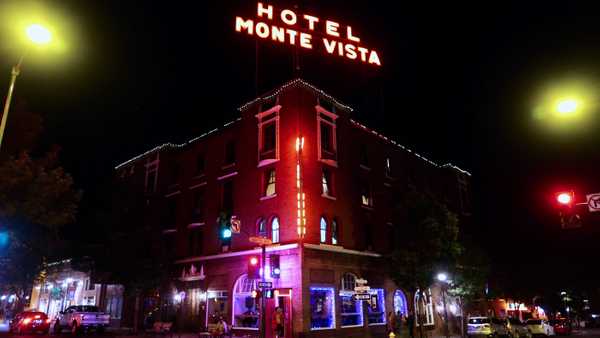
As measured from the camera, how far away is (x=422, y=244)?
3000cm

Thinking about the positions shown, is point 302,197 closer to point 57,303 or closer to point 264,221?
point 264,221

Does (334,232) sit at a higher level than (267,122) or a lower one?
lower

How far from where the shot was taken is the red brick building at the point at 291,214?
1075 inches

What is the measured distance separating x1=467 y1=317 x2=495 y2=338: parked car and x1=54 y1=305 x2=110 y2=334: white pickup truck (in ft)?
87.3

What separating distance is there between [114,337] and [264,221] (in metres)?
12.2

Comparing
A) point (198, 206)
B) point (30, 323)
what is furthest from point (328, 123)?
point (30, 323)

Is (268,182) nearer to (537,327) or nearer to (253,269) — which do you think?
(253,269)

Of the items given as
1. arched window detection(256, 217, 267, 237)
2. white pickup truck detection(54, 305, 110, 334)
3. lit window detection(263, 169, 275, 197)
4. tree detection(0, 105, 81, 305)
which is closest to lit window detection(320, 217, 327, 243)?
arched window detection(256, 217, 267, 237)

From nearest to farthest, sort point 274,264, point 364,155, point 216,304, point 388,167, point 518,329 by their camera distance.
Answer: point 274,264 < point 216,304 < point 518,329 < point 364,155 < point 388,167

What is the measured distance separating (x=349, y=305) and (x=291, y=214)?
7396 millimetres

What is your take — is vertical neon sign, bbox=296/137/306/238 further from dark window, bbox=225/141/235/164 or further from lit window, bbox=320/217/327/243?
dark window, bbox=225/141/235/164

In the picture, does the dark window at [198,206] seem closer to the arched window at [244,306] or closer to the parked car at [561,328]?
the arched window at [244,306]

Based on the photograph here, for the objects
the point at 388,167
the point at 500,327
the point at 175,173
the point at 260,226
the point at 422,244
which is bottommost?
the point at 500,327

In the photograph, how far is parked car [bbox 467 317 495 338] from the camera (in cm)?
3206
